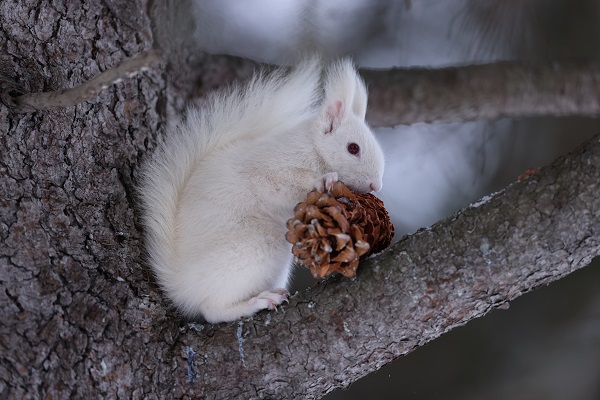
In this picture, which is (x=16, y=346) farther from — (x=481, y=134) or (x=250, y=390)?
(x=481, y=134)

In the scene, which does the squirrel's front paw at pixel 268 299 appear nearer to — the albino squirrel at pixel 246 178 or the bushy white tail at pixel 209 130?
the albino squirrel at pixel 246 178

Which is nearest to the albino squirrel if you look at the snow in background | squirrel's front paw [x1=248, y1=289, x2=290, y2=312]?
squirrel's front paw [x1=248, y1=289, x2=290, y2=312]

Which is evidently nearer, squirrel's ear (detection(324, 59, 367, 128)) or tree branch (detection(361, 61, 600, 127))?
squirrel's ear (detection(324, 59, 367, 128))

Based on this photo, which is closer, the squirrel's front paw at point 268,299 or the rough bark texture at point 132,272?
the rough bark texture at point 132,272

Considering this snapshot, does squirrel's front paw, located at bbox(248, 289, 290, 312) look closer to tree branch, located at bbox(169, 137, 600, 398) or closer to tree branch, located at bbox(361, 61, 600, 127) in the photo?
tree branch, located at bbox(169, 137, 600, 398)

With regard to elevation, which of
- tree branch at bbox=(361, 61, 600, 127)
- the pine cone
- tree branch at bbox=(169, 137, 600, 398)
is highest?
tree branch at bbox=(361, 61, 600, 127)

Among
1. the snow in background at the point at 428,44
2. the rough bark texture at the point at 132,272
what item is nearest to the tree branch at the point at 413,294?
A: the rough bark texture at the point at 132,272

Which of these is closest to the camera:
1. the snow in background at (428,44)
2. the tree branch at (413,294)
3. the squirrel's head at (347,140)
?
the tree branch at (413,294)
